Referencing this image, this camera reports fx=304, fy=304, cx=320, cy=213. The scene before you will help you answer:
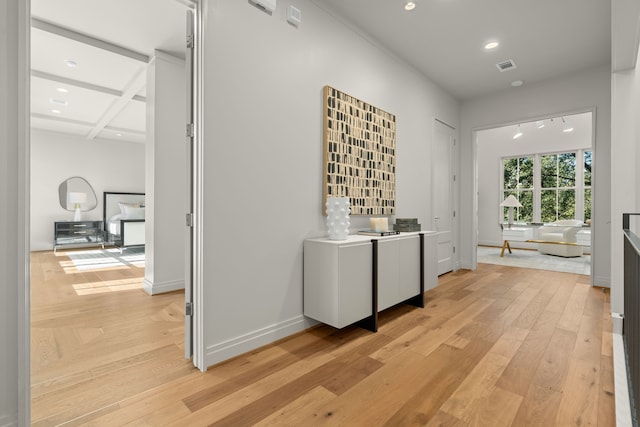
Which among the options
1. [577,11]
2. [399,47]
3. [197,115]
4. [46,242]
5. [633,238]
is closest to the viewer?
[633,238]

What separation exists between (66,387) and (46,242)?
23.8 feet

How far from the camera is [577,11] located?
2842 millimetres

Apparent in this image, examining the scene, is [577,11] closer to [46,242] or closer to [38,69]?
[38,69]

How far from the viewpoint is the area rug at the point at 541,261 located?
5086mm

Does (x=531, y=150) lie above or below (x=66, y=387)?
above

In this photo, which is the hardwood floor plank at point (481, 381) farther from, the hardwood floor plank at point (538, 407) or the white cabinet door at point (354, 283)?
the white cabinet door at point (354, 283)

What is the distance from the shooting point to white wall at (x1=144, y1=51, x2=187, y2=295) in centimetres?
355

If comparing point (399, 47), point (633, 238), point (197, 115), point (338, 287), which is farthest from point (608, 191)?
point (197, 115)

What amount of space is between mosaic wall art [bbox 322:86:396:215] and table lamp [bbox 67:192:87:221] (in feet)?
24.2

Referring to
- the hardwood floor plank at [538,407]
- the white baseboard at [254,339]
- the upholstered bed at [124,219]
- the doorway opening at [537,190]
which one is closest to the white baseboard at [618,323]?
the hardwood floor plank at [538,407]

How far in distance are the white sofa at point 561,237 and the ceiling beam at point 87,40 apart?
7.99 m

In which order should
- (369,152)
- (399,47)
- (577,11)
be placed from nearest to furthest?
(577,11) < (369,152) < (399,47)

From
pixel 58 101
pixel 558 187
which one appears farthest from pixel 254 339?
pixel 558 187

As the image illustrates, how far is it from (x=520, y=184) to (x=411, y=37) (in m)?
6.81
